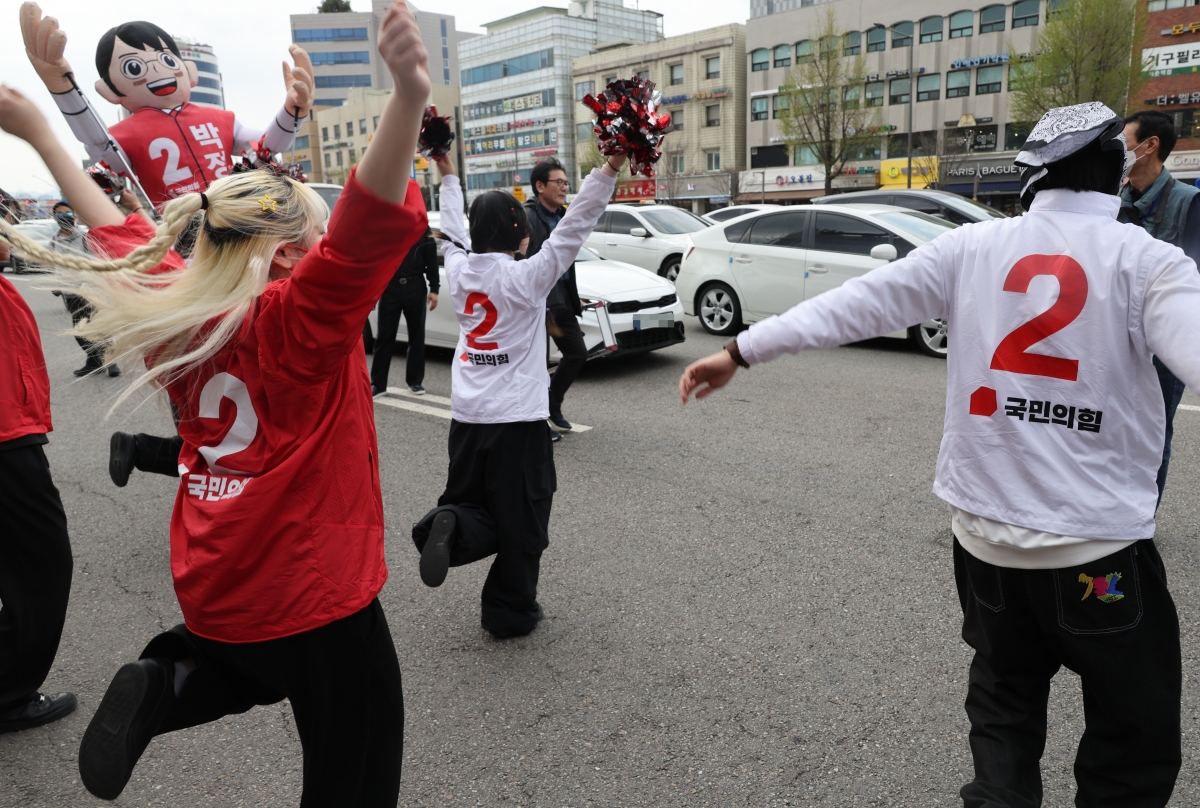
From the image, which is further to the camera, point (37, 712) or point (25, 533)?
point (37, 712)

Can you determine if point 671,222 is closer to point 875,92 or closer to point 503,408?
point 503,408

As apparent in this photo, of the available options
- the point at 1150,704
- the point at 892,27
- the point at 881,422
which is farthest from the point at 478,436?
the point at 892,27

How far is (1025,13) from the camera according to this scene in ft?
142

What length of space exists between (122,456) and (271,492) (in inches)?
117

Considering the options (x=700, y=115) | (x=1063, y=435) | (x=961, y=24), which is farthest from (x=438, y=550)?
(x=700, y=115)

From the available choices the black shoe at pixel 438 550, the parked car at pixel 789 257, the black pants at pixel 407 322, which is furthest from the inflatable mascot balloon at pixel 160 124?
the parked car at pixel 789 257

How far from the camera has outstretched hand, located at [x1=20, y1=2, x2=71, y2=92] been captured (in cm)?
232

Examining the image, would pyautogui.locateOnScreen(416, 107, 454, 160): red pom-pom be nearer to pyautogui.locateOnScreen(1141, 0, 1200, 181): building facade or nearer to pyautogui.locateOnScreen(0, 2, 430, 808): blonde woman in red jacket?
pyautogui.locateOnScreen(0, 2, 430, 808): blonde woman in red jacket

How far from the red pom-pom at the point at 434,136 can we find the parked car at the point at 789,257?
221 inches

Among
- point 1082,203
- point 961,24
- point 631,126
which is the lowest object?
point 1082,203

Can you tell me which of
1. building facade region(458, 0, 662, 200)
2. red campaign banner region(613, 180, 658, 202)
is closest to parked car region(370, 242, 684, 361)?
red campaign banner region(613, 180, 658, 202)

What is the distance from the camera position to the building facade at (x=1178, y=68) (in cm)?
3591

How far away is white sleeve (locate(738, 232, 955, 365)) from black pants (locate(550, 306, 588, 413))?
441cm

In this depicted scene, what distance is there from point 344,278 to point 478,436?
222 centimetres
